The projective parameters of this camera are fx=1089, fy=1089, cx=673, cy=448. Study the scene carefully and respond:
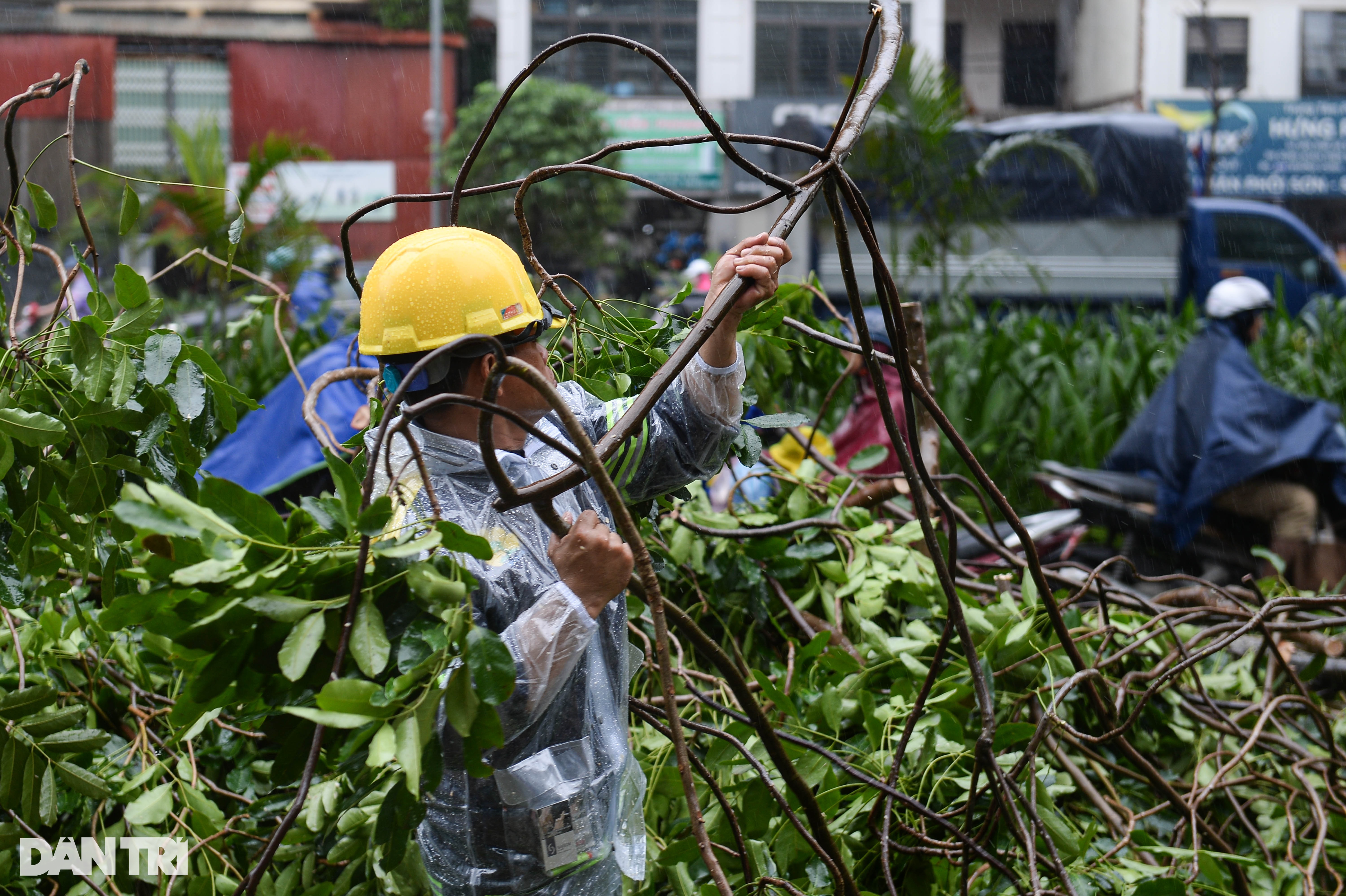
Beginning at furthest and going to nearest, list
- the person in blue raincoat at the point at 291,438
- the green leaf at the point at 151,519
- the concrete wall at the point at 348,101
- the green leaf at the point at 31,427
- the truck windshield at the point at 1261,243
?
the concrete wall at the point at 348,101 < the truck windshield at the point at 1261,243 < the person in blue raincoat at the point at 291,438 < the green leaf at the point at 31,427 < the green leaf at the point at 151,519

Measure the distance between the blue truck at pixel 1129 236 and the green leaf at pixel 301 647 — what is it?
39.7ft

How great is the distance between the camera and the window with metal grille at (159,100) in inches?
780

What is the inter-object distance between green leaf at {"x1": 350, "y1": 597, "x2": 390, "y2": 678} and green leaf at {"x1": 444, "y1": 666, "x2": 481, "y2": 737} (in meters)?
0.05

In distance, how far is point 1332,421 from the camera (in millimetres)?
4371

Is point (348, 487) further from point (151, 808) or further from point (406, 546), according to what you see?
point (151, 808)

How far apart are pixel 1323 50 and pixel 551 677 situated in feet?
88.0

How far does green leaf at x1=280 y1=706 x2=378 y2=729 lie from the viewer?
98cm

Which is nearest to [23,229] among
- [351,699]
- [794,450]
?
[351,699]

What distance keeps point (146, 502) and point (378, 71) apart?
2153 centimetres

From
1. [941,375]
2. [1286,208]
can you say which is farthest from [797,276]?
[1286,208]

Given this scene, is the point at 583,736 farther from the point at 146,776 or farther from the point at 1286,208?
the point at 1286,208

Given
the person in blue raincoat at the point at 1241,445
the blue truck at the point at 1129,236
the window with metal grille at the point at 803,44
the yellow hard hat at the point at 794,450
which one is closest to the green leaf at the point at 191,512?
the yellow hard hat at the point at 794,450

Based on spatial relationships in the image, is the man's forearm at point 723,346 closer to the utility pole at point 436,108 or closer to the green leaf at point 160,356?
the green leaf at point 160,356

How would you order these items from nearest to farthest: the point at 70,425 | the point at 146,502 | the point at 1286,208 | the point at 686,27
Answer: the point at 146,502 → the point at 70,425 → the point at 1286,208 → the point at 686,27
